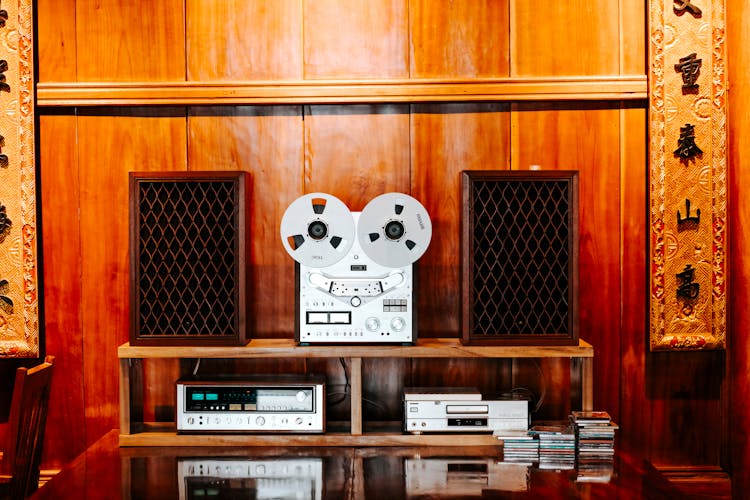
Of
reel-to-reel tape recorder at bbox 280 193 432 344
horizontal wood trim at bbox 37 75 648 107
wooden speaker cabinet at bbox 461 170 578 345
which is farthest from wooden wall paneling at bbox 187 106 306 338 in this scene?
wooden speaker cabinet at bbox 461 170 578 345

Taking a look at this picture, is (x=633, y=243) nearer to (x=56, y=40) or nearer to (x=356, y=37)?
(x=356, y=37)

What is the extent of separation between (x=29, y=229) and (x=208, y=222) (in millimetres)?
741

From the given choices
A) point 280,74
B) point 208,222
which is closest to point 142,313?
point 208,222

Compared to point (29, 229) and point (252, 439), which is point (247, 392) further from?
point (29, 229)

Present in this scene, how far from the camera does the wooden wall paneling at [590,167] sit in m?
2.46

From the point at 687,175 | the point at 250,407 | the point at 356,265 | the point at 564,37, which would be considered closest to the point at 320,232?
the point at 356,265

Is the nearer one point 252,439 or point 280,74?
point 252,439

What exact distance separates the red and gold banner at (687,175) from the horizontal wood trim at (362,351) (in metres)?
0.49

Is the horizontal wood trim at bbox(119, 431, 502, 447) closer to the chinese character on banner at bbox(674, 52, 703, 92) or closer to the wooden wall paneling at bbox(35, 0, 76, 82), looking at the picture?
the wooden wall paneling at bbox(35, 0, 76, 82)

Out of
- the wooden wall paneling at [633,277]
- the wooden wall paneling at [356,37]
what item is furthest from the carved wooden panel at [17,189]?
the wooden wall paneling at [633,277]

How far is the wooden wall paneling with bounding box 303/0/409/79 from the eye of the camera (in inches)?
96.6

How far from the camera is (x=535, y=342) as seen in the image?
218cm

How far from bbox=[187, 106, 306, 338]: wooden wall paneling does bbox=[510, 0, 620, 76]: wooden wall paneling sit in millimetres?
836

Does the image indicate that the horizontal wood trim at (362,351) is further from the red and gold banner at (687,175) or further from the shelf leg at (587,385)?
the red and gold banner at (687,175)
